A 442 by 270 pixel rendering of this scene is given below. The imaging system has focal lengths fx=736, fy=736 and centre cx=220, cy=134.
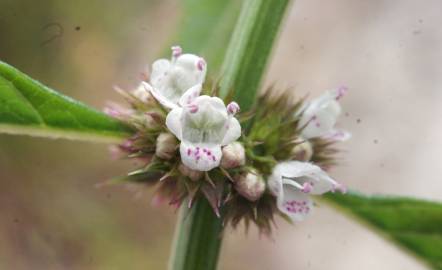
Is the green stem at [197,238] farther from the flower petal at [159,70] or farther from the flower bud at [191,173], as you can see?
the flower petal at [159,70]

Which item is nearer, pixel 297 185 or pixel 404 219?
pixel 297 185

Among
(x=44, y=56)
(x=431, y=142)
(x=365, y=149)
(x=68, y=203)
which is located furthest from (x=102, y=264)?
(x=431, y=142)

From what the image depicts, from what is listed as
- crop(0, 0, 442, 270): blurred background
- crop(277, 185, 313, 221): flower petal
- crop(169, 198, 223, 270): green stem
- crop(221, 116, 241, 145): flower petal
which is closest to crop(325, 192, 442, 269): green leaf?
crop(277, 185, 313, 221): flower petal

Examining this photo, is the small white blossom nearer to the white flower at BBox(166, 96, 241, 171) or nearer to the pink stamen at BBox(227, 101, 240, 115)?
the white flower at BBox(166, 96, 241, 171)

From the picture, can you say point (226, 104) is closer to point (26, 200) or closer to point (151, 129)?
point (151, 129)

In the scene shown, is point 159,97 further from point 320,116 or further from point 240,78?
point 320,116

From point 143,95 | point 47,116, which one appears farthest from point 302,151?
point 47,116

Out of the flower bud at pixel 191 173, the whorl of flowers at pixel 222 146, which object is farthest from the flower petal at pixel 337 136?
the flower bud at pixel 191 173
